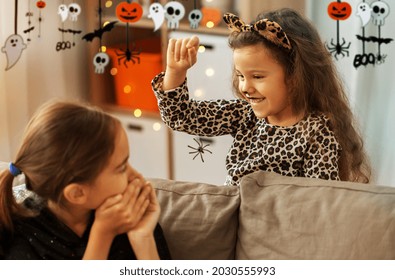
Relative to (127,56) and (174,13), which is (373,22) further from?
(127,56)

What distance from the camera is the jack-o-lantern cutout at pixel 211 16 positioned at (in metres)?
2.77

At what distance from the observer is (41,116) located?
1351 mm

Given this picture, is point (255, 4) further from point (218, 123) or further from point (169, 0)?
point (218, 123)

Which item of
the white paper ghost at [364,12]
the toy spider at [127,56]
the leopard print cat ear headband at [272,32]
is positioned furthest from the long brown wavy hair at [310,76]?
the toy spider at [127,56]

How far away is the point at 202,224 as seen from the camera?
5.05 feet

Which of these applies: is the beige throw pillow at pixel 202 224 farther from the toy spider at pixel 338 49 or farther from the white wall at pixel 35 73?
the white wall at pixel 35 73

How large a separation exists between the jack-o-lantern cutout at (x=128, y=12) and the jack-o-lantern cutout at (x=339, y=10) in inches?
28.3

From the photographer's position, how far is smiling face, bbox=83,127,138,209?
1359 mm

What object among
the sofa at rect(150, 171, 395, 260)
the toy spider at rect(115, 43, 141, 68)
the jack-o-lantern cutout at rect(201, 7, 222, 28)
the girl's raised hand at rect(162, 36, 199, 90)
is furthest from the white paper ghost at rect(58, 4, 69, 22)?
the sofa at rect(150, 171, 395, 260)

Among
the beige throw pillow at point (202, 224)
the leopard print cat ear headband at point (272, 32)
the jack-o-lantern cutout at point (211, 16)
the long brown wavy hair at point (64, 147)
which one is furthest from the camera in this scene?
the jack-o-lantern cutout at point (211, 16)

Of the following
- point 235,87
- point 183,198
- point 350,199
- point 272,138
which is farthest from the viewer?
point 235,87

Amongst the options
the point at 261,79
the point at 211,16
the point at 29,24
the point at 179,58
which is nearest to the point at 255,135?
the point at 261,79
